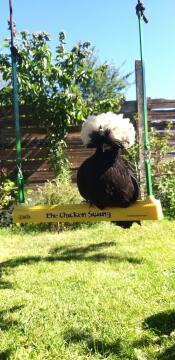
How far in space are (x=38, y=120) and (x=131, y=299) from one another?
4.68 metres

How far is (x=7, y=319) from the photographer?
125 inches

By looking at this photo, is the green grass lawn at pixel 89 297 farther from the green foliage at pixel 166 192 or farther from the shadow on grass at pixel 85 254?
the green foliage at pixel 166 192

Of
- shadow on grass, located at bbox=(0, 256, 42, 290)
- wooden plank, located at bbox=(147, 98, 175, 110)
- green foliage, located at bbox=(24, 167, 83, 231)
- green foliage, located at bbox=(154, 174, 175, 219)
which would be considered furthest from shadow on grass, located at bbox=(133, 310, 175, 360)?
wooden plank, located at bbox=(147, 98, 175, 110)

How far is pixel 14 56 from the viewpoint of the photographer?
3.19m

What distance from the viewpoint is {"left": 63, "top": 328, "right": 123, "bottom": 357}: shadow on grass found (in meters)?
2.69

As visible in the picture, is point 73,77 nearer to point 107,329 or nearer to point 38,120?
point 38,120

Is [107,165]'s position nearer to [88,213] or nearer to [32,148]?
[88,213]

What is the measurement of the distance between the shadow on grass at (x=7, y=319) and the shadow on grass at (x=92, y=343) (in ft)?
1.29

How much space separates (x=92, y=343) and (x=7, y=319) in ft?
2.26

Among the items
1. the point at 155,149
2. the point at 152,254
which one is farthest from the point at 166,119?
the point at 152,254

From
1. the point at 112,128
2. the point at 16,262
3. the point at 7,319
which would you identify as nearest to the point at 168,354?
the point at 7,319

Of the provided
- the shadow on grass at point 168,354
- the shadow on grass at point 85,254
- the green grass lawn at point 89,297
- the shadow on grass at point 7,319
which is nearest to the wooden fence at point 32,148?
the green grass lawn at point 89,297

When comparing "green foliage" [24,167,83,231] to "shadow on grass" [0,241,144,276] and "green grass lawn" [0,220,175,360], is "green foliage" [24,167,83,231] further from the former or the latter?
"shadow on grass" [0,241,144,276]

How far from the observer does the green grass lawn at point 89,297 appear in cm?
275
